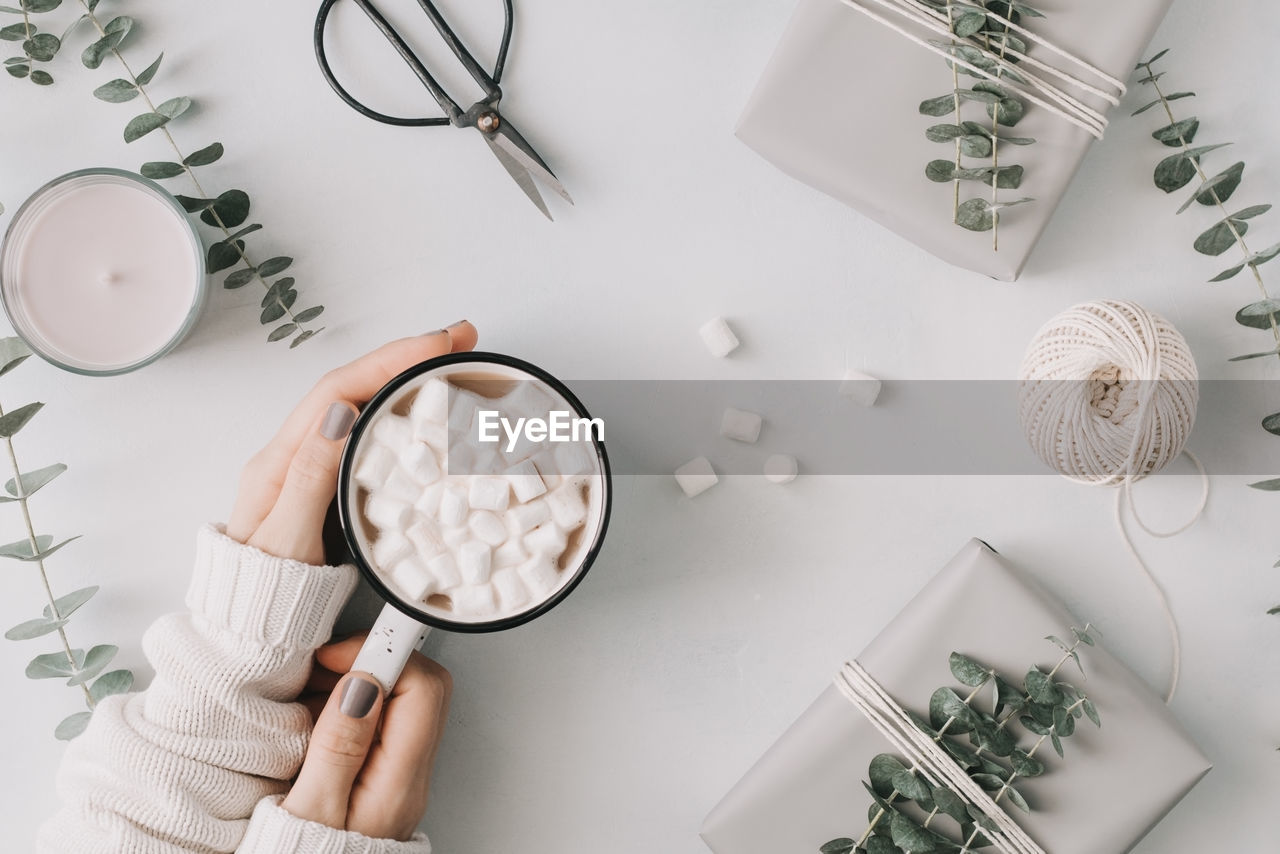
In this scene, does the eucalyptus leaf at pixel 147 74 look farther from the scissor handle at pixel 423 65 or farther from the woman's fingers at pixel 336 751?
the woman's fingers at pixel 336 751

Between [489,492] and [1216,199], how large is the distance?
773 mm

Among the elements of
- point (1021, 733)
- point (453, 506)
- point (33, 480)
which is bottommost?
point (1021, 733)

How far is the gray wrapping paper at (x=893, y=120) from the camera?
2.76ft

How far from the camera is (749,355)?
962 mm

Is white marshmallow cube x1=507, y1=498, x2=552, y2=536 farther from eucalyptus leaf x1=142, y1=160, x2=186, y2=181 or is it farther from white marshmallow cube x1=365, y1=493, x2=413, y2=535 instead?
eucalyptus leaf x1=142, y1=160, x2=186, y2=181

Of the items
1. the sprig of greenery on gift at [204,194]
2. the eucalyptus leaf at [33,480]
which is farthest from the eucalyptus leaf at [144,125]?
the eucalyptus leaf at [33,480]

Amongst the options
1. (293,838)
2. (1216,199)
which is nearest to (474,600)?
(293,838)

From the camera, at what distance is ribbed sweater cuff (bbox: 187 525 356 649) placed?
0.82 metres

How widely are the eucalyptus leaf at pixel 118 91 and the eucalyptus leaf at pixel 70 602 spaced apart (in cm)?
49

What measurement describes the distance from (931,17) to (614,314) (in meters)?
0.41

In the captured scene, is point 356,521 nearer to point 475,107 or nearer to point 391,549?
point 391,549

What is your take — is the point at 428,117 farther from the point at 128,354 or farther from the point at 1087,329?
the point at 1087,329

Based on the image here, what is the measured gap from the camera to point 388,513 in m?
0.75

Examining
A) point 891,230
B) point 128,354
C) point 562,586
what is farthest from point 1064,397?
point 128,354
